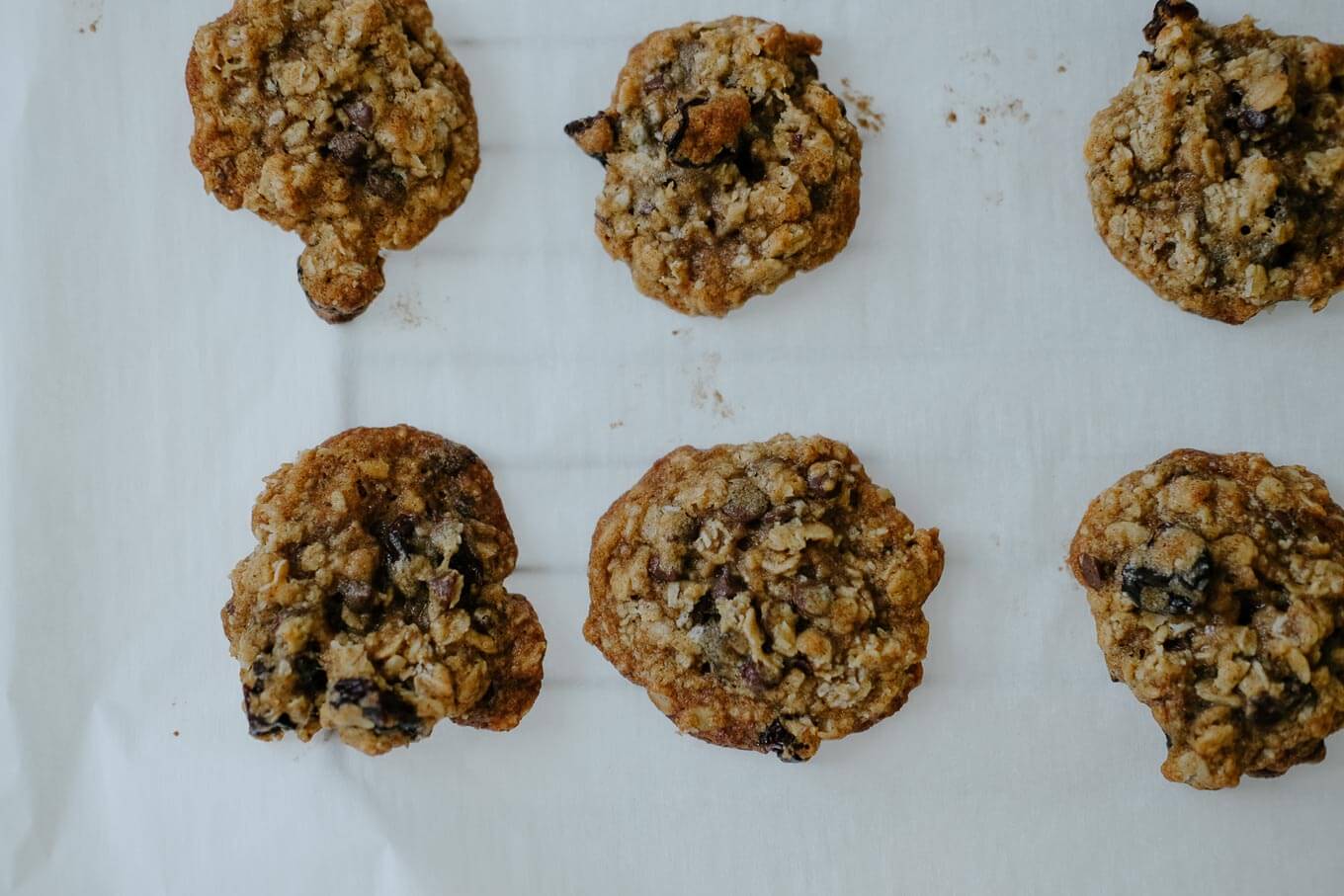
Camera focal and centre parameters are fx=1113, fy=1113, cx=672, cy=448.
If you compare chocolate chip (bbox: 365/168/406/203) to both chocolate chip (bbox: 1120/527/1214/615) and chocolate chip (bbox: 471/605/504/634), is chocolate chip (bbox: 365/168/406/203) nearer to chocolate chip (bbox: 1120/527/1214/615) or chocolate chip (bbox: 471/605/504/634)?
chocolate chip (bbox: 471/605/504/634)

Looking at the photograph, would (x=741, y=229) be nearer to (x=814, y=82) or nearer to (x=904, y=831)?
(x=814, y=82)

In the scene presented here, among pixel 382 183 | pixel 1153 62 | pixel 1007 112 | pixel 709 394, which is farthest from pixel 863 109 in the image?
pixel 382 183

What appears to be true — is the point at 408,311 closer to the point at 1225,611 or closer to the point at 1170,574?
the point at 1170,574

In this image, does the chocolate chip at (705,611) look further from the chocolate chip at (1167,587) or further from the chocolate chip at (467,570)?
the chocolate chip at (1167,587)

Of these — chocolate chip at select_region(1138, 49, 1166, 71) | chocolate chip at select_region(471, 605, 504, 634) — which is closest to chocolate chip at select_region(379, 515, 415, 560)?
chocolate chip at select_region(471, 605, 504, 634)

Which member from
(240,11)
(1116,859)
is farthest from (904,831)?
(240,11)

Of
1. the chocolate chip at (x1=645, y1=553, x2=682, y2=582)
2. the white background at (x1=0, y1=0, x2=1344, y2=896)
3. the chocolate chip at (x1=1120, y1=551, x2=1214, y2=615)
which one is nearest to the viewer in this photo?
the chocolate chip at (x1=1120, y1=551, x2=1214, y2=615)
